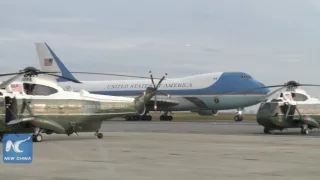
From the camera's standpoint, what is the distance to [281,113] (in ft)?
99.5

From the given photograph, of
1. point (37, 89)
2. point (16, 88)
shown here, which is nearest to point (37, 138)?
point (37, 89)

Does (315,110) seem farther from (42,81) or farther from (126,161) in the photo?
(126,161)

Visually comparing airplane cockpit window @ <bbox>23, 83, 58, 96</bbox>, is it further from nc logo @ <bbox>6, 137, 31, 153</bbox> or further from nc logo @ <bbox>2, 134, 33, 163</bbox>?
nc logo @ <bbox>6, 137, 31, 153</bbox>

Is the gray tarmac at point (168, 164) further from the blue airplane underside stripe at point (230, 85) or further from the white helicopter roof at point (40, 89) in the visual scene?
the blue airplane underside stripe at point (230, 85)

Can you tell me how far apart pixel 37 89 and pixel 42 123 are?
5.11ft

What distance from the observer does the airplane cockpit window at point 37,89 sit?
23047mm

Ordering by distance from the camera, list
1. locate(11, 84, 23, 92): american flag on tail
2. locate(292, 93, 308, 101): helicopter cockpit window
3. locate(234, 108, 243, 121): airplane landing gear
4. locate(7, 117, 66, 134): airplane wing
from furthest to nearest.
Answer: locate(234, 108, 243, 121): airplane landing gear → locate(292, 93, 308, 101): helicopter cockpit window → locate(11, 84, 23, 92): american flag on tail → locate(7, 117, 66, 134): airplane wing

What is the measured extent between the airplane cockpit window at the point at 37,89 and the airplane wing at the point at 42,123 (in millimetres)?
1186

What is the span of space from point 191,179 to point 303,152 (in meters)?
7.64

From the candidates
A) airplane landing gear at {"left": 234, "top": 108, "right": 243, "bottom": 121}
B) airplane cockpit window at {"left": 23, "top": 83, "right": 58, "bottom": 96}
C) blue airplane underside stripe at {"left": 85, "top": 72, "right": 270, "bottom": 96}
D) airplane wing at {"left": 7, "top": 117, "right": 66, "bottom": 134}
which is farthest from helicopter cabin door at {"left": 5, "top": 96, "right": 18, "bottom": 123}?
airplane landing gear at {"left": 234, "top": 108, "right": 243, "bottom": 121}

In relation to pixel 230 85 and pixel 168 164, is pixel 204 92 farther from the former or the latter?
pixel 168 164

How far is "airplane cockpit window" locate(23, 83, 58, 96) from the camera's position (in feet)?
75.6

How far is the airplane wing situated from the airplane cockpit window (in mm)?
1186

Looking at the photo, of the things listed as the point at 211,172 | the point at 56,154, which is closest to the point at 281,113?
the point at 56,154
